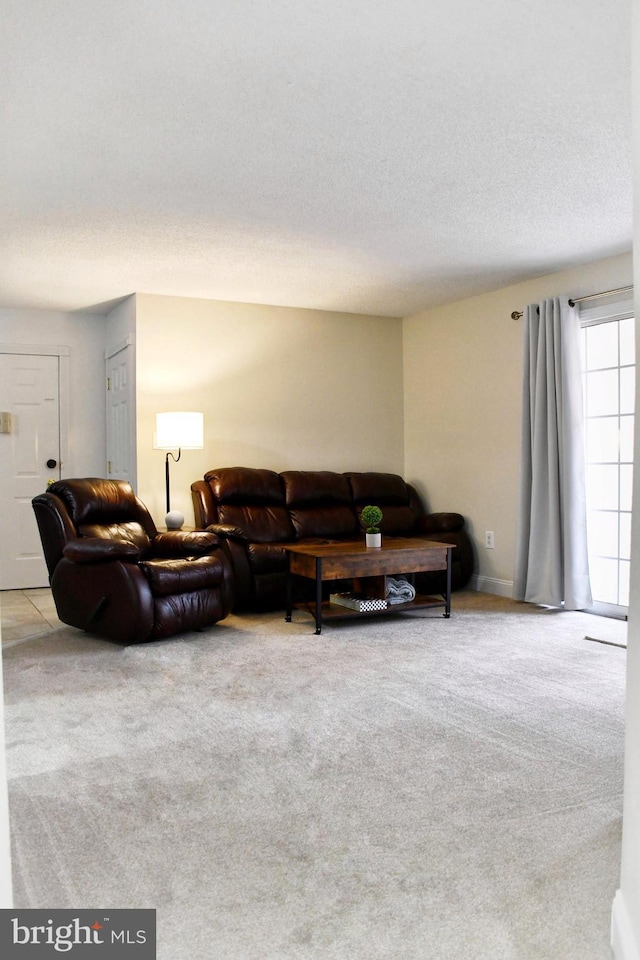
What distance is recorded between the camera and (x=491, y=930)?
1.75 m

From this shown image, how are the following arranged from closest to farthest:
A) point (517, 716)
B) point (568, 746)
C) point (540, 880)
→ point (540, 880), point (568, 746), point (517, 716)

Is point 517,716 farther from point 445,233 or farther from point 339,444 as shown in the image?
Result: point 339,444

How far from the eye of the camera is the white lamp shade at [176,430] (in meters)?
5.64

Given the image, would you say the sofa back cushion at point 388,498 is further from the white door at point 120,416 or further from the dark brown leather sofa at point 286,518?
the white door at point 120,416

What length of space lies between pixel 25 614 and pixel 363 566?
7.98ft

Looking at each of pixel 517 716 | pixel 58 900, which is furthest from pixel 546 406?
pixel 58 900

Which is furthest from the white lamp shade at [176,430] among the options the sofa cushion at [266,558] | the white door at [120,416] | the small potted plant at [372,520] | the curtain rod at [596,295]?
the curtain rod at [596,295]

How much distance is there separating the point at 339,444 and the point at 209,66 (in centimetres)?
451

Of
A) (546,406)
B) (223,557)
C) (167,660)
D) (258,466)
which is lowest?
(167,660)

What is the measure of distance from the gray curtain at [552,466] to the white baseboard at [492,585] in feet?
0.97

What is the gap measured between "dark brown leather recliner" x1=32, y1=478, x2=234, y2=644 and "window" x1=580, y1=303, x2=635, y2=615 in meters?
2.57

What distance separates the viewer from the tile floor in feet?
16.1

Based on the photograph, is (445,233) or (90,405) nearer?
(445,233)

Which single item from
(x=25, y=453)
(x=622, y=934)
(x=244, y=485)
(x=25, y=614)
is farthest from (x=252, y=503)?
(x=622, y=934)
